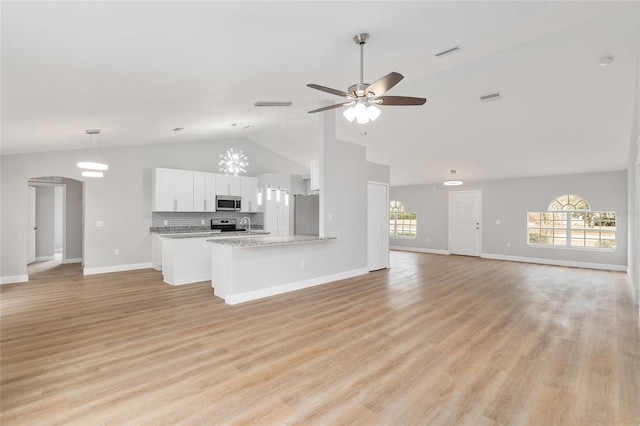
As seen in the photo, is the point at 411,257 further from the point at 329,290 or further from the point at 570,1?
the point at 570,1

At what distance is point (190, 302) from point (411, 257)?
6.69 metres

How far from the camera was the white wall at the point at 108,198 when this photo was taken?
5.99 m

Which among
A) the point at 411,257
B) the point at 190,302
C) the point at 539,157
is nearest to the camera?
the point at 190,302

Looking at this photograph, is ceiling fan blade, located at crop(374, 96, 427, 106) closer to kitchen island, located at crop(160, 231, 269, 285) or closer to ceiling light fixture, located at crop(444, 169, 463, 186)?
kitchen island, located at crop(160, 231, 269, 285)

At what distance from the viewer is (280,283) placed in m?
5.21

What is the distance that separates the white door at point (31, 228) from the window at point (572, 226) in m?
13.1

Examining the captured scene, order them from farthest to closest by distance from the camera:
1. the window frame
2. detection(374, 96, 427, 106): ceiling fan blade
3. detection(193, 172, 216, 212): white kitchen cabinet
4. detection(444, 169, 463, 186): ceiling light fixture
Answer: detection(444, 169, 463, 186): ceiling light fixture < detection(193, 172, 216, 212): white kitchen cabinet < the window frame < detection(374, 96, 427, 106): ceiling fan blade

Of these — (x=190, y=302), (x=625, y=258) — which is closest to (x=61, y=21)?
(x=190, y=302)

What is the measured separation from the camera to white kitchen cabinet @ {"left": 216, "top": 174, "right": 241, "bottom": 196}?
8141 mm

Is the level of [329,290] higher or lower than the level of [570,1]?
lower

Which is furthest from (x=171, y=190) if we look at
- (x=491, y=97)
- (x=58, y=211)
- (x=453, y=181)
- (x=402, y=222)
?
(x=402, y=222)

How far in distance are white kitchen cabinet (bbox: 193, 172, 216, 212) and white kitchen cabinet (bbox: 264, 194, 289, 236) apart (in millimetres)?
1650

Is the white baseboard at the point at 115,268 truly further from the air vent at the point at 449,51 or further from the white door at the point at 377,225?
the air vent at the point at 449,51

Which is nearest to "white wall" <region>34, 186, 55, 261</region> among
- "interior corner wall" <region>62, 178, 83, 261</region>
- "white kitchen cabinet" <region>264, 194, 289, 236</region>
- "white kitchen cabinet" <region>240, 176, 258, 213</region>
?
"interior corner wall" <region>62, 178, 83, 261</region>
